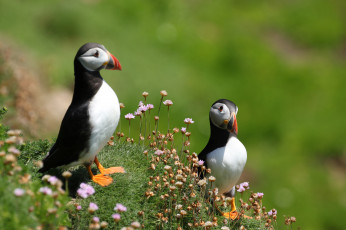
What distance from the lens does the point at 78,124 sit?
430 cm

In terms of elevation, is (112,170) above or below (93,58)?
below

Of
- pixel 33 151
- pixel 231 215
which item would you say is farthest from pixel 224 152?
pixel 33 151

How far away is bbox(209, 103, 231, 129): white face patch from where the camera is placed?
479 cm

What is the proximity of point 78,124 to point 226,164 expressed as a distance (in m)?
1.36

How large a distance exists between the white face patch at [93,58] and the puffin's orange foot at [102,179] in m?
0.93

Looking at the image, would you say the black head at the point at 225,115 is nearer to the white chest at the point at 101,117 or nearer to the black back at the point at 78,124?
the white chest at the point at 101,117

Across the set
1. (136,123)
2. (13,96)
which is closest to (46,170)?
(13,96)

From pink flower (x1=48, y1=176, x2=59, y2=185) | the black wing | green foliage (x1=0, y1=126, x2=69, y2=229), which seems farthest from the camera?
the black wing

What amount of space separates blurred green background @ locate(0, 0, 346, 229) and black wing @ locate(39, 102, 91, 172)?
189 inches

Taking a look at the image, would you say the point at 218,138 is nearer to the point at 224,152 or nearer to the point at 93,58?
the point at 224,152

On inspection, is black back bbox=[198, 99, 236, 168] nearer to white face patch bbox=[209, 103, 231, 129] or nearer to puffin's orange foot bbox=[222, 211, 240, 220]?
white face patch bbox=[209, 103, 231, 129]

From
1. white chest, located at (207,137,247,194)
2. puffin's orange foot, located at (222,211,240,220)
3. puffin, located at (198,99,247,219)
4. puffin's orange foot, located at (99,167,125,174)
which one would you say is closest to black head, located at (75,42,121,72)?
puffin's orange foot, located at (99,167,125,174)

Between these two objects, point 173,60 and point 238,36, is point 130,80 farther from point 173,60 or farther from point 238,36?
point 238,36

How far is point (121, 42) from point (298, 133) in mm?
4211
